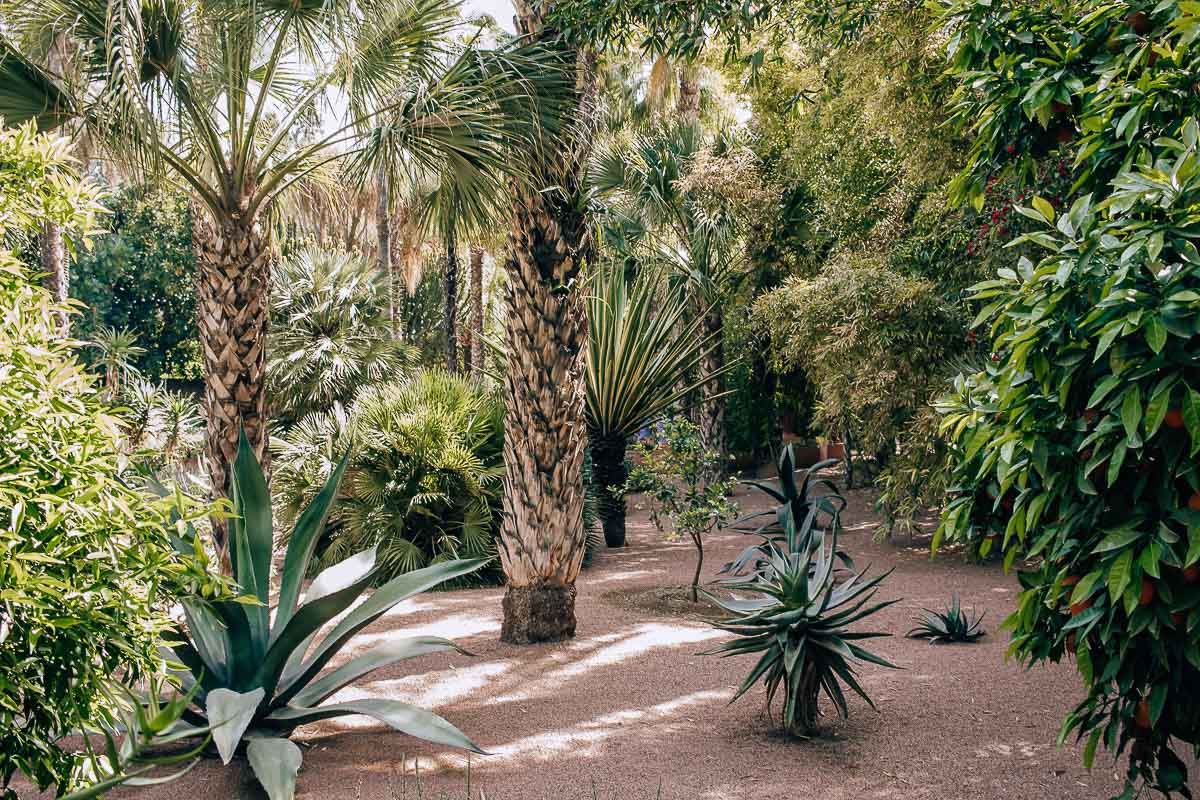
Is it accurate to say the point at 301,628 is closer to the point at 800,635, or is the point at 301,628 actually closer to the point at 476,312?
the point at 800,635

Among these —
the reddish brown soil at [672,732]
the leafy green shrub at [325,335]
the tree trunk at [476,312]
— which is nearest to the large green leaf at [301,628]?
the reddish brown soil at [672,732]

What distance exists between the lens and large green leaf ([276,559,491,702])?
14.9 ft

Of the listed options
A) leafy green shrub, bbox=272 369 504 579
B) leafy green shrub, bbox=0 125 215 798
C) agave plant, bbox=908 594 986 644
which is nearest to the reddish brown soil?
agave plant, bbox=908 594 986 644

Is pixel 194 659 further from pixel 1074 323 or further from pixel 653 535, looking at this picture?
pixel 653 535

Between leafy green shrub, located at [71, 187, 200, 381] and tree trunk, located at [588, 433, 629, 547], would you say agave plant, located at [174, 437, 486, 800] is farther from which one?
leafy green shrub, located at [71, 187, 200, 381]

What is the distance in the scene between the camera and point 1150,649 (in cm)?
276

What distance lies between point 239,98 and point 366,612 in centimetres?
398

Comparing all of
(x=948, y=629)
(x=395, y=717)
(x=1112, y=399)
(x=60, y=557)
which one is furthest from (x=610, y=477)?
(x=60, y=557)

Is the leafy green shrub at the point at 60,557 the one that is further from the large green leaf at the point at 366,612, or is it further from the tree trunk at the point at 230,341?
the tree trunk at the point at 230,341

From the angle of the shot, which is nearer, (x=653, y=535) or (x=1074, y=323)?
(x=1074, y=323)

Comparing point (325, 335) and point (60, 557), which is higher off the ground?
point (325, 335)

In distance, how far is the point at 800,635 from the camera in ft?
15.1

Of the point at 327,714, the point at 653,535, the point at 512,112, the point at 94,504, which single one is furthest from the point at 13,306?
the point at 653,535

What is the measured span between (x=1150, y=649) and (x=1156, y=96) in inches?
68.0
